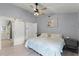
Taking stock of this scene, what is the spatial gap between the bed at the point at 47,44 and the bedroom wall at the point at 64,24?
0.10 meters

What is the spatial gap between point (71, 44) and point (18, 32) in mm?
839

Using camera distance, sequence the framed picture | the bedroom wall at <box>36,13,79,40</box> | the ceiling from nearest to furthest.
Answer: the ceiling → the bedroom wall at <box>36,13,79,40</box> → the framed picture

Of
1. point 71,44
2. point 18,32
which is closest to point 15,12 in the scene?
point 18,32

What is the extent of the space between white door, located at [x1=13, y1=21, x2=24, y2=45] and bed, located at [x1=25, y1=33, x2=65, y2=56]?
0.39ft

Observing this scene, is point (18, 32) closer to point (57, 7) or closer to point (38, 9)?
point (38, 9)

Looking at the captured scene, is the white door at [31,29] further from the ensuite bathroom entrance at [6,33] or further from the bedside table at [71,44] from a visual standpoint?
the bedside table at [71,44]

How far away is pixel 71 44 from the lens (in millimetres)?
1324

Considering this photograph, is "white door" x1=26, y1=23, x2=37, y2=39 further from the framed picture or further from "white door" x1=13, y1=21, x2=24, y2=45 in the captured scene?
the framed picture

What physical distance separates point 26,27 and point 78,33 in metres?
0.78

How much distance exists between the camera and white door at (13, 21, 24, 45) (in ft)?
4.13

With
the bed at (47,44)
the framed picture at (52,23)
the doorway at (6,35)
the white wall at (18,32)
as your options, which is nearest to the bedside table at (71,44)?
the bed at (47,44)

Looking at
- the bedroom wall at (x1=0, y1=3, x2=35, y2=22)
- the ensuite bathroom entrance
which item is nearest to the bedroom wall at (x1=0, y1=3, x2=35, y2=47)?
the bedroom wall at (x1=0, y1=3, x2=35, y2=22)

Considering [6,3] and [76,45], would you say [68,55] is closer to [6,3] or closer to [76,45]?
[76,45]

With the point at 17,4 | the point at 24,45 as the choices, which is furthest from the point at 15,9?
the point at 24,45
